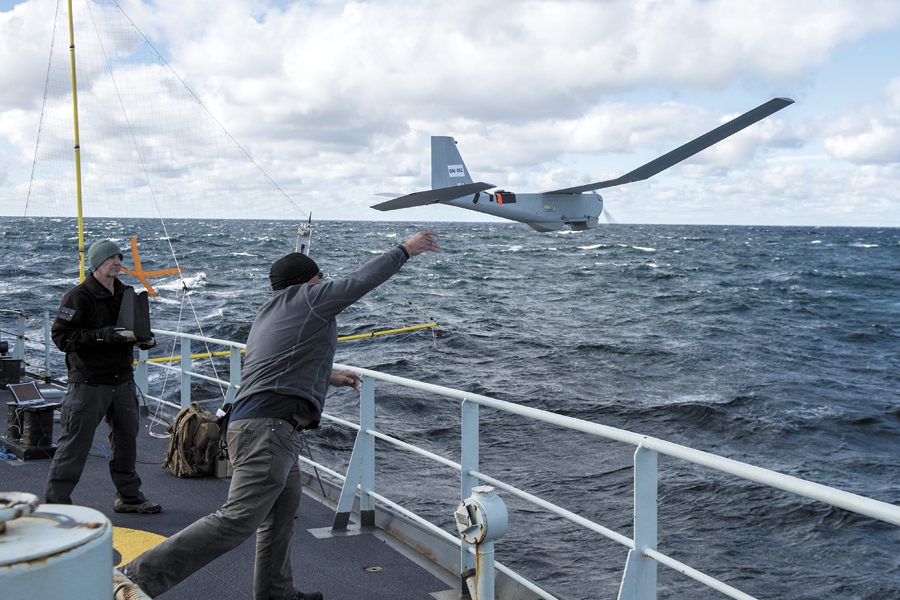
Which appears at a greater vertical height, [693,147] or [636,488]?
[693,147]

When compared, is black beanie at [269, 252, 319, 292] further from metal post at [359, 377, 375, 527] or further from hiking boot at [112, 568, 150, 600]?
hiking boot at [112, 568, 150, 600]

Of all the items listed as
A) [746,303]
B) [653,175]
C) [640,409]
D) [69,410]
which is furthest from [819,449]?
[746,303]

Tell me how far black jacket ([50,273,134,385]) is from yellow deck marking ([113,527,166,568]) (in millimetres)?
1016

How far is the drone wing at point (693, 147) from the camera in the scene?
905 centimetres

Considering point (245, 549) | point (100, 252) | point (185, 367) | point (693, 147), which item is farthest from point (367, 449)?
point (693, 147)

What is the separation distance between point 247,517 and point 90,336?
2.28 m

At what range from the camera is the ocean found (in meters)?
10.0

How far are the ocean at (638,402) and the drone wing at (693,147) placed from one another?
205 inches

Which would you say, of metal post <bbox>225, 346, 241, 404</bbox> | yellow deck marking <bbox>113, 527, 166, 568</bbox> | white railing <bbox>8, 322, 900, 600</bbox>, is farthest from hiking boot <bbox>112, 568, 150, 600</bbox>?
metal post <bbox>225, 346, 241, 404</bbox>

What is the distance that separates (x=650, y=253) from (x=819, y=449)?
77.0m

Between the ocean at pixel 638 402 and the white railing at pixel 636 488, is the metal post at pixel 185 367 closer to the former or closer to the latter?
the ocean at pixel 638 402

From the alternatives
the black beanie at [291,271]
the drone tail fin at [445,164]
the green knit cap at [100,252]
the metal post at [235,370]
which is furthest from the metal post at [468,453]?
the drone tail fin at [445,164]

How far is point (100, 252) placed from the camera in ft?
15.5

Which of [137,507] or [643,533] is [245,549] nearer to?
[137,507]
